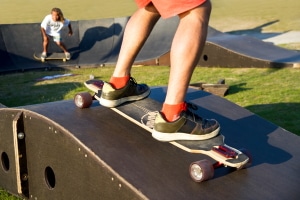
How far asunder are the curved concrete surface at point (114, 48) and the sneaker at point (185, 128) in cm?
637

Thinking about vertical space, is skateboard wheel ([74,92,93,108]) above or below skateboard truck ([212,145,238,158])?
above

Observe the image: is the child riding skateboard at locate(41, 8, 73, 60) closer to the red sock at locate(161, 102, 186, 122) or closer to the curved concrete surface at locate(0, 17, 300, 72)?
the curved concrete surface at locate(0, 17, 300, 72)

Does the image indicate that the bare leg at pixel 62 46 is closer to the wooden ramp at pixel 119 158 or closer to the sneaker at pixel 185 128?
the wooden ramp at pixel 119 158

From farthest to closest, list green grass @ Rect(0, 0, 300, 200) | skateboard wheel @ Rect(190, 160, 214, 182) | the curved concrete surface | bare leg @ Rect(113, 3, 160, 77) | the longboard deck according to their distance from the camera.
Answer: the curved concrete surface
green grass @ Rect(0, 0, 300, 200)
bare leg @ Rect(113, 3, 160, 77)
the longboard deck
skateboard wheel @ Rect(190, 160, 214, 182)

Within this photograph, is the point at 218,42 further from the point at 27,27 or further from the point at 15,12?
the point at 15,12

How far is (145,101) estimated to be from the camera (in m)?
3.88

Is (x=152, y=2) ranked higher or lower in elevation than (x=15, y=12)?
higher

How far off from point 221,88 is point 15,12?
1739cm

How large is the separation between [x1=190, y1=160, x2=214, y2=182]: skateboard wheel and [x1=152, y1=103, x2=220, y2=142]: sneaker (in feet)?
1.02

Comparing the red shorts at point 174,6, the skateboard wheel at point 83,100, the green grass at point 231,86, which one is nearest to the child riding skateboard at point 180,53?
the red shorts at point 174,6

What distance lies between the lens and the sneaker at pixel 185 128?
10.6 ft

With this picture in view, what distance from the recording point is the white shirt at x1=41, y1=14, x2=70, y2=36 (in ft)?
40.7

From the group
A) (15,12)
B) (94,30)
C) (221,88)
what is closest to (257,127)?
(221,88)

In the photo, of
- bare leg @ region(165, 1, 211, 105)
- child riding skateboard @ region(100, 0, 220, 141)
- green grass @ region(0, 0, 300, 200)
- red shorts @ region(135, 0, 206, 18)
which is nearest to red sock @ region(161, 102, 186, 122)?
child riding skateboard @ region(100, 0, 220, 141)
